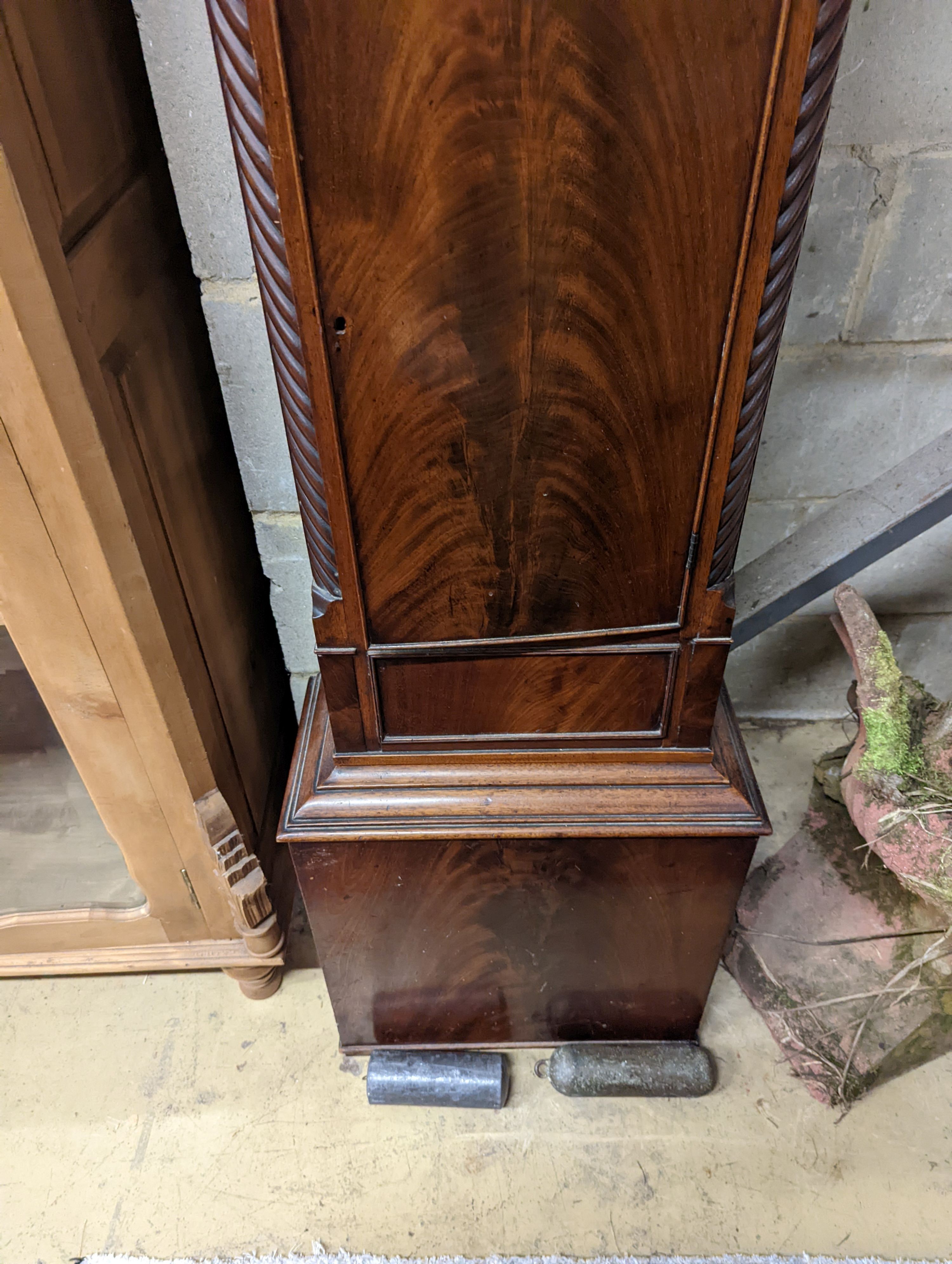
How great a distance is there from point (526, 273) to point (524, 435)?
149 mm

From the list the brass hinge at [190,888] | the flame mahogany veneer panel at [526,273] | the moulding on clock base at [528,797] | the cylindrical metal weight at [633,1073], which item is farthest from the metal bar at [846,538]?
the brass hinge at [190,888]

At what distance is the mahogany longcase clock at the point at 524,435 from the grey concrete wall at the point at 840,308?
0.39 metres

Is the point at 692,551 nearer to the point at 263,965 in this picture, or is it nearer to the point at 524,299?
the point at 524,299

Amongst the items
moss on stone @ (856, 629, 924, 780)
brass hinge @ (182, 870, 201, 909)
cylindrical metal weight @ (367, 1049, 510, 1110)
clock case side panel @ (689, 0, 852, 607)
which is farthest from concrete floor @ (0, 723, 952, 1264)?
clock case side panel @ (689, 0, 852, 607)

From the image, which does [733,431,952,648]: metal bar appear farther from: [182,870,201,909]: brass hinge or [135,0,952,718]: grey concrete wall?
[182,870,201,909]: brass hinge

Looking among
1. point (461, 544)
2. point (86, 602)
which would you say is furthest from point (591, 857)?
point (86, 602)

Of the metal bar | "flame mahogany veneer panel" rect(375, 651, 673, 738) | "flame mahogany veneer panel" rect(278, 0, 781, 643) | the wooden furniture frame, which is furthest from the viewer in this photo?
the metal bar

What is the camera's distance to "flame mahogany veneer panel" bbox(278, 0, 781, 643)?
633 mm

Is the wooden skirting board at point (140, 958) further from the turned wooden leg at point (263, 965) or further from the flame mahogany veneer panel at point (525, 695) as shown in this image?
the flame mahogany veneer panel at point (525, 695)

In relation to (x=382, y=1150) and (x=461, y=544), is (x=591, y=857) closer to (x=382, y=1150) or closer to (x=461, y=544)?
(x=461, y=544)

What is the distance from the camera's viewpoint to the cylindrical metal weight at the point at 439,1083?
1.32 meters

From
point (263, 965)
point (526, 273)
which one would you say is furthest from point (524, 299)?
point (263, 965)

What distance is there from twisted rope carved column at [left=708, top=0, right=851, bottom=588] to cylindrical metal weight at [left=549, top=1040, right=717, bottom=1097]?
836 millimetres

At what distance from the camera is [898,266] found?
123 cm
